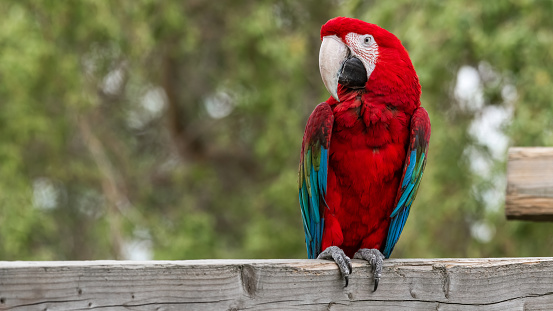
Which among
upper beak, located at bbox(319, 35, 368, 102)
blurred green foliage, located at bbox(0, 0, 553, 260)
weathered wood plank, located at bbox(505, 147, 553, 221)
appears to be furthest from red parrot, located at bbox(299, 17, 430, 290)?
blurred green foliage, located at bbox(0, 0, 553, 260)

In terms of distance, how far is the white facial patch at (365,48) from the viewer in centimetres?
181

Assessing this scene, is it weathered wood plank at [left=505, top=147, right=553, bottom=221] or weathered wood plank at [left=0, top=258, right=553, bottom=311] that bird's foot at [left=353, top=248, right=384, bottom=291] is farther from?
weathered wood plank at [left=505, top=147, right=553, bottom=221]

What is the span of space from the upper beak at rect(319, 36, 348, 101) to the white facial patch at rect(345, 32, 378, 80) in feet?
0.08

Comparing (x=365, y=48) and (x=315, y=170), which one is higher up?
(x=365, y=48)

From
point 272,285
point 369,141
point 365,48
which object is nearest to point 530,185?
point 369,141

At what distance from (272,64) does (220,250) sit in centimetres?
178

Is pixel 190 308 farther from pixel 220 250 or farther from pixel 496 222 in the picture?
pixel 220 250

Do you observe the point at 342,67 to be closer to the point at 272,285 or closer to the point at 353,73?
the point at 353,73

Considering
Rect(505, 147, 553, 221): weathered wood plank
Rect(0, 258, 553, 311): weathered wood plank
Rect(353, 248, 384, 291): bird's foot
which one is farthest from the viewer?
Rect(505, 147, 553, 221): weathered wood plank

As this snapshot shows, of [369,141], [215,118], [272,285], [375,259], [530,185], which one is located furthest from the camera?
[215,118]

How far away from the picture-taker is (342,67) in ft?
6.00

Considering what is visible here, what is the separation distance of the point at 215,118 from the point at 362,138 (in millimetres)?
5128

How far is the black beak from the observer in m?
1.82

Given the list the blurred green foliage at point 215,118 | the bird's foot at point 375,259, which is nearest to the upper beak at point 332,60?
the bird's foot at point 375,259
